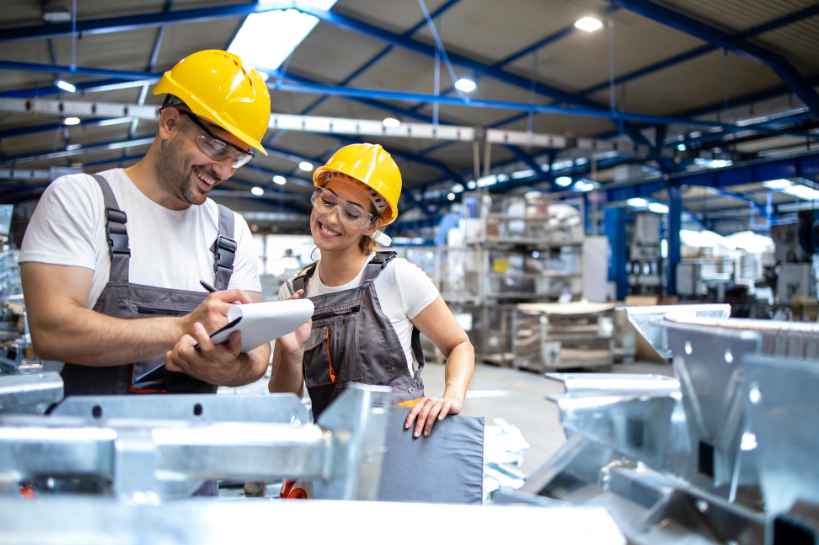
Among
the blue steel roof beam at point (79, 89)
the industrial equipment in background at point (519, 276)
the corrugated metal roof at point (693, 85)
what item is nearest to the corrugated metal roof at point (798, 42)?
the corrugated metal roof at point (693, 85)

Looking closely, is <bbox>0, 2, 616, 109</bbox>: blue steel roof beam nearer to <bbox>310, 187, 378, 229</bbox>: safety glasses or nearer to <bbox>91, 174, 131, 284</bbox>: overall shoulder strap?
<bbox>310, 187, 378, 229</bbox>: safety glasses

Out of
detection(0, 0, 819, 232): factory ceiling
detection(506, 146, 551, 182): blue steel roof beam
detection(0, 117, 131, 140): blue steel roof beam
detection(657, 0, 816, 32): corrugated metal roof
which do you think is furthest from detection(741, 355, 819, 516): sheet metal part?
detection(506, 146, 551, 182): blue steel roof beam

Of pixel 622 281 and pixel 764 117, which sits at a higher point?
pixel 764 117

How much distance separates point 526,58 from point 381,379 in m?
9.25

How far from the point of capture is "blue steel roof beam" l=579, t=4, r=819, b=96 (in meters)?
7.21

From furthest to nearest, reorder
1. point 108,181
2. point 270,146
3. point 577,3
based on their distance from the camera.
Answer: point 270,146
point 577,3
point 108,181

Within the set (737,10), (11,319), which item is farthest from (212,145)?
(737,10)

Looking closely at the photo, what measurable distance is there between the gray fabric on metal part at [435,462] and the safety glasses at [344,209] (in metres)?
0.79

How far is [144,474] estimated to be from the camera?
64cm

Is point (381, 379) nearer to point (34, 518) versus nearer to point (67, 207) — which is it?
point (67, 207)

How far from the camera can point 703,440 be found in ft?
2.83

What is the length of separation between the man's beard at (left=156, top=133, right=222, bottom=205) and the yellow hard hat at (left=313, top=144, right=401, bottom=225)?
45cm

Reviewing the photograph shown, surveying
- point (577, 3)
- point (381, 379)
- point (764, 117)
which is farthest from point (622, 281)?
point (381, 379)

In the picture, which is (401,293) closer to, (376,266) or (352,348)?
(376,266)
